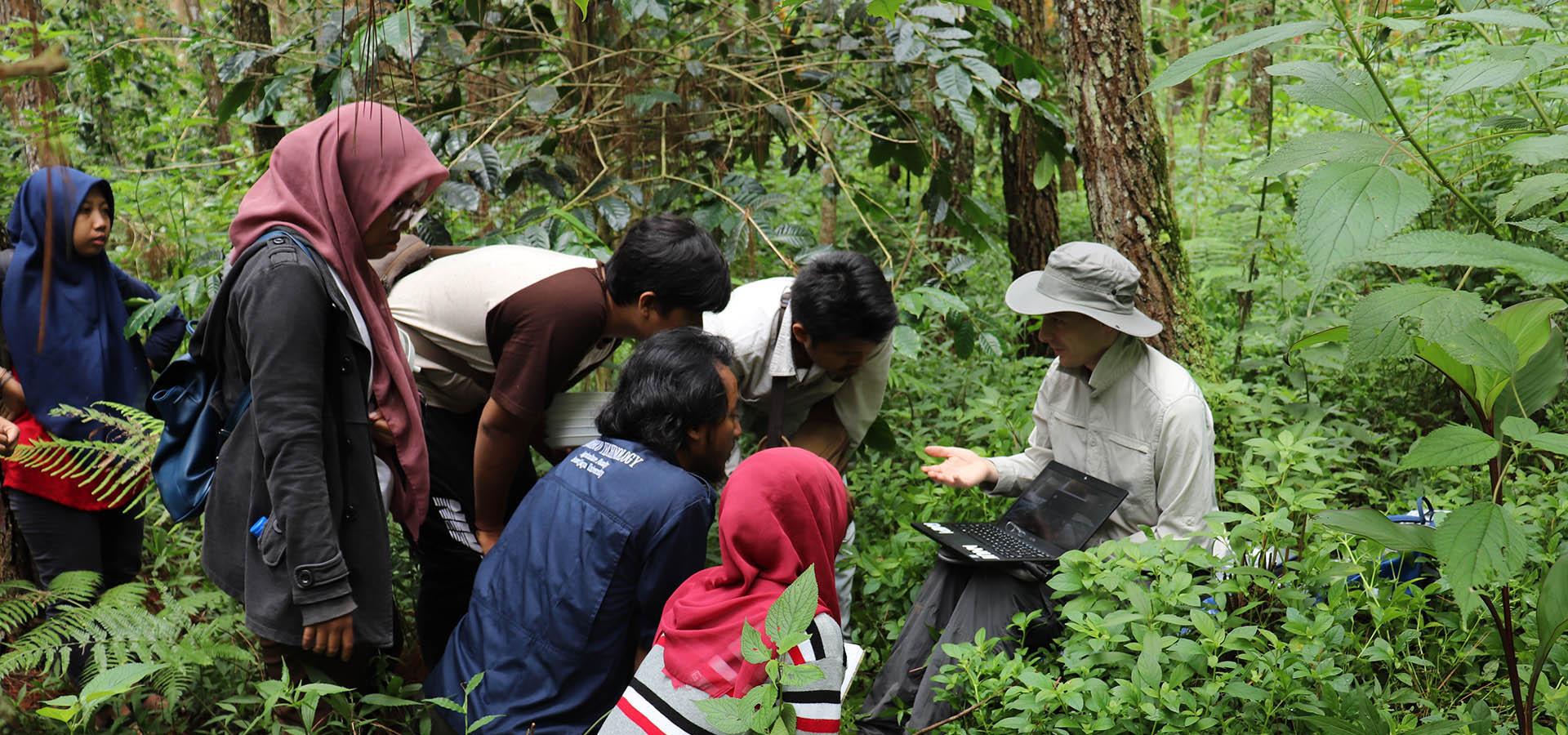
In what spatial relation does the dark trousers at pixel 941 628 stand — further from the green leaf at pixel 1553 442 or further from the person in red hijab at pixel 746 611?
the green leaf at pixel 1553 442

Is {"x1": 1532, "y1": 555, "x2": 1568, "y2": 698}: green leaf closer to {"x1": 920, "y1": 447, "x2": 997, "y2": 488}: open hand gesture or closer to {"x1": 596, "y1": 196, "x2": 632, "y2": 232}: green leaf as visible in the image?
{"x1": 920, "y1": 447, "x2": 997, "y2": 488}: open hand gesture

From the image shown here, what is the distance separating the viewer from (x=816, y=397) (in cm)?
340

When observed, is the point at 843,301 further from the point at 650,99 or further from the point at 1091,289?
the point at 650,99

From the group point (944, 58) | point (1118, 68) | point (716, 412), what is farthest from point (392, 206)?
point (1118, 68)

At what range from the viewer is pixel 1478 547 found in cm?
→ 143

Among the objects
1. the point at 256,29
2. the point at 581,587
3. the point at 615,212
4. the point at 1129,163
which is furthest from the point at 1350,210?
the point at 256,29

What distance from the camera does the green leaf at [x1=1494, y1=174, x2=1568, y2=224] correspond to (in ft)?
4.70

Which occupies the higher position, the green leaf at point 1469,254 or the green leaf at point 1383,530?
the green leaf at point 1469,254

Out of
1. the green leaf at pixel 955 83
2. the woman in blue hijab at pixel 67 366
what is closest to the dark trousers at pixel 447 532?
the woman in blue hijab at pixel 67 366

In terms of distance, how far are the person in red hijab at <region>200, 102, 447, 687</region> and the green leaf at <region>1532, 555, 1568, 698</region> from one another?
226cm

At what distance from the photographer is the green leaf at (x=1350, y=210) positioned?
1033 millimetres

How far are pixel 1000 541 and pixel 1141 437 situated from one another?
521 mm

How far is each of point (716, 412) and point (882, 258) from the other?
2.35 m

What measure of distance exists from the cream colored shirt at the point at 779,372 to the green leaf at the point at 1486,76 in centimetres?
203
